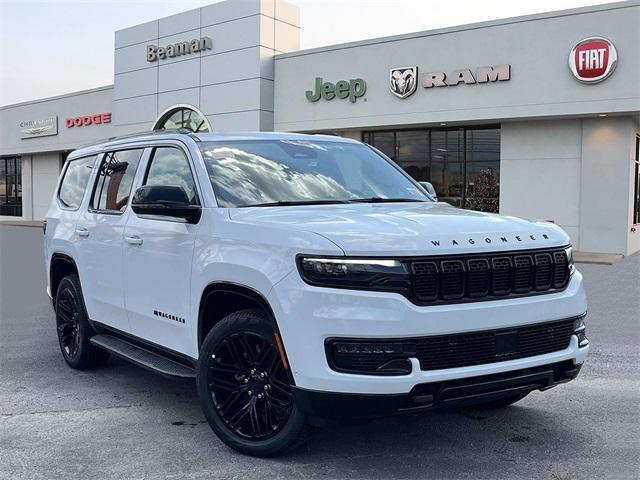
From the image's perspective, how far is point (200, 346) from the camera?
4516 mm

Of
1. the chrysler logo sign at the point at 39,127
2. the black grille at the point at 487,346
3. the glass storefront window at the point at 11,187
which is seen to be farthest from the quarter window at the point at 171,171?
the glass storefront window at the point at 11,187

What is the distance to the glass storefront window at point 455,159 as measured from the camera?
866 inches

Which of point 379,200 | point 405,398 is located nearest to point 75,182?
point 379,200

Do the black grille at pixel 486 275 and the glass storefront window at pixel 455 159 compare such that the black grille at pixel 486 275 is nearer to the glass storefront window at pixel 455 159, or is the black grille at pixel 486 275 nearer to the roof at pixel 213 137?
the roof at pixel 213 137

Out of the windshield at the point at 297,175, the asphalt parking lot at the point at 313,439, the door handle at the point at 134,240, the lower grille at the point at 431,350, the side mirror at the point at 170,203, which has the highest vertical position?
the windshield at the point at 297,175

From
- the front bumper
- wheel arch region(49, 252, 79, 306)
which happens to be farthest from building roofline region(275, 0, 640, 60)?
the front bumper

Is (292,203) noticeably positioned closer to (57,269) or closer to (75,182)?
(75,182)

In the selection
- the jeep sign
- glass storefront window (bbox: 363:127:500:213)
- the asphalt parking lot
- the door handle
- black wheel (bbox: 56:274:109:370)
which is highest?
the jeep sign

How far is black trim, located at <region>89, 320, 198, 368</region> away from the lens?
4.77 meters

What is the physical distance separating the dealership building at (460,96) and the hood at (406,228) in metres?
15.7

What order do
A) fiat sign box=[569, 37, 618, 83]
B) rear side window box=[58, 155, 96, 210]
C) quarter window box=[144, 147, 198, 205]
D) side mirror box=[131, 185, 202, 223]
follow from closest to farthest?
side mirror box=[131, 185, 202, 223], quarter window box=[144, 147, 198, 205], rear side window box=[58, 155, 96, 210], fiat sign box=[569, 37, 618, 83]

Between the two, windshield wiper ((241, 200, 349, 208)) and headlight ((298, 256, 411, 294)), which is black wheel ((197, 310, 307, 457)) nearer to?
headlight ((298, 256, 411, 294))

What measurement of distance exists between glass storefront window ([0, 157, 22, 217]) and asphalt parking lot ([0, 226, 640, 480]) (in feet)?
125

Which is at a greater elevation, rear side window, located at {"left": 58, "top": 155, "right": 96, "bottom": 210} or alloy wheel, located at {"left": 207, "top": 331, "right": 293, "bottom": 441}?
rear side window, located at {"left": 58, "top": 155, "right": 96, "bottom": 210}
